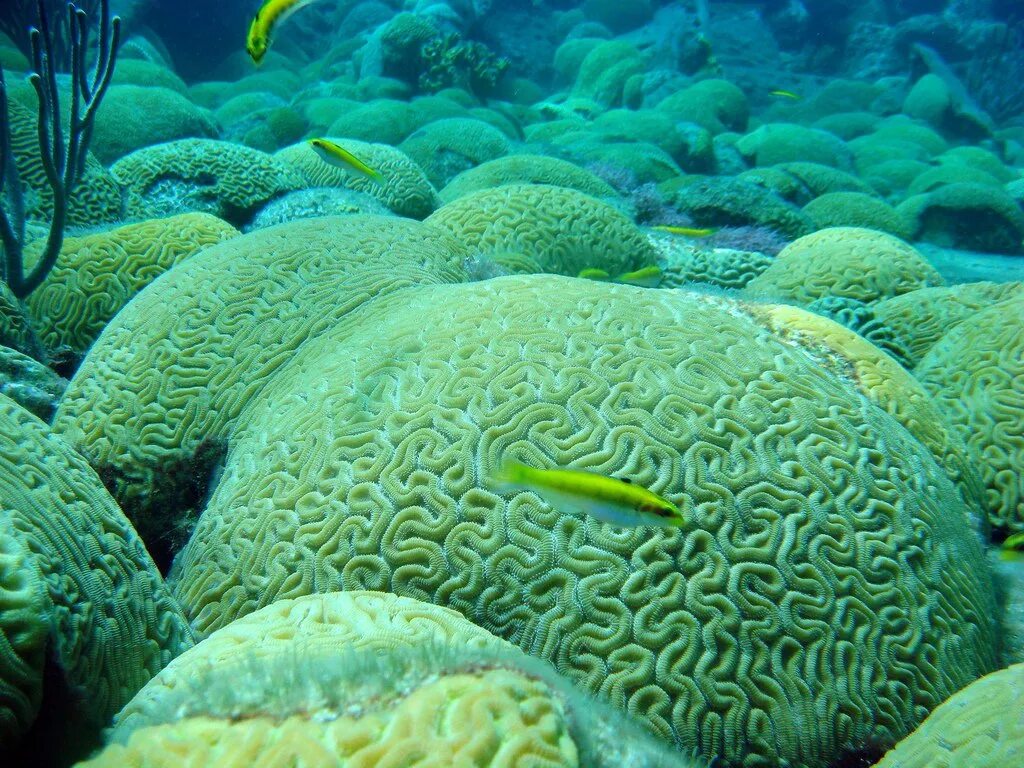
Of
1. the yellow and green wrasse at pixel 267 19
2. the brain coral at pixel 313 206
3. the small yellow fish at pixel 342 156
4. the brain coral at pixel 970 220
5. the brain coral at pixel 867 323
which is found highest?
the yellow and green wrasse at pixel 267 19

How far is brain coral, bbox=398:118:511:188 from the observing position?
1189cm

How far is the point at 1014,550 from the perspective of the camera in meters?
3.21

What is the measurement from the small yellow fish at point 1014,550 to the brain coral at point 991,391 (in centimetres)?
49

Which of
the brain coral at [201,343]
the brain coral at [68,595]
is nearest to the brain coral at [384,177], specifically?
the brain coral at [201,343]

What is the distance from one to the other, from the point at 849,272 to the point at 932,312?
1.19 meters

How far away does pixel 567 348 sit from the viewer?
3111 millimetres

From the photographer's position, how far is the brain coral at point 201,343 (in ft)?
11.0

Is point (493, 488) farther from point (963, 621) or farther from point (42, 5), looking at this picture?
point (42, 5)

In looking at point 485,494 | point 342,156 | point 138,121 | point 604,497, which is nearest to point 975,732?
point 604,497

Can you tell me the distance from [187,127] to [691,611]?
12970 millimetres

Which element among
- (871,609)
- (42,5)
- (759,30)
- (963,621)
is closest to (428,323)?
(871,609)

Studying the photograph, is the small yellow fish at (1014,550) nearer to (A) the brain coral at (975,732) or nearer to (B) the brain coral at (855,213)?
(A) the brain coral at (975,732)

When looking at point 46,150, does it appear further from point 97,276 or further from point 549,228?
point 549,228

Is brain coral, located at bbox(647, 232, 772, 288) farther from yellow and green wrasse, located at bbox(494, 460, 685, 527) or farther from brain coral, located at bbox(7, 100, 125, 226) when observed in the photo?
brain coral, located at bbox(7, 100, 125, 226)
